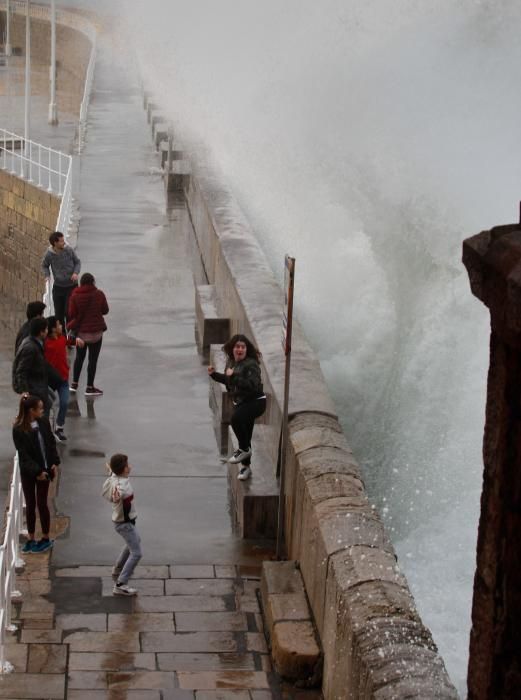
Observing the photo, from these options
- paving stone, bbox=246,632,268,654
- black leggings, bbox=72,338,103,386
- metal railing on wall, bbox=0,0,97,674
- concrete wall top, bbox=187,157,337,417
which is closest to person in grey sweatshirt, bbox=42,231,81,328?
metal railing on wall, bbox=0,0,97,674

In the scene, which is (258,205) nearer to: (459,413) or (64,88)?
(459,413)

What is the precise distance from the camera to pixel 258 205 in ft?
71.8

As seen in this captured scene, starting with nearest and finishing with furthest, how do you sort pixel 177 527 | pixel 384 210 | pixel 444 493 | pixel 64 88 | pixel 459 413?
pixel 177 527, pixel 444 493, pixel 459 413, pixel 384 210, pixel 64 88

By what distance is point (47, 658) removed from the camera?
690 centimetres

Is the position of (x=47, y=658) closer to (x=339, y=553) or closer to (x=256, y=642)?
(x=256, y=642)

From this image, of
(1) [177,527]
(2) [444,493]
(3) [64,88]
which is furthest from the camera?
(3) [64,88]

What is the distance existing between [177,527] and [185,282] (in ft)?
21.6

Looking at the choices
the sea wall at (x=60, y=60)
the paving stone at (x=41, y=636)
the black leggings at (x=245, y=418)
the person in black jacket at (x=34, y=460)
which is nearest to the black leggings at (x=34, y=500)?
the person in black jacket at (x=34, y=460)

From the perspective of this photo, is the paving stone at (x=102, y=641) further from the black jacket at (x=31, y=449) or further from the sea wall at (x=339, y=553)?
the black jacket at (x=31, y=449)

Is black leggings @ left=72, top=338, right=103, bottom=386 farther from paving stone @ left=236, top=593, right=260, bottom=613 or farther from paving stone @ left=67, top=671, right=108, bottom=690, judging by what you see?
paving stone @ left=67, top=671, right=108, bottom=690

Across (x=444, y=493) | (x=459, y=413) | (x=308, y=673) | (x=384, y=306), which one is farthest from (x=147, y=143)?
(x=308, y=673)

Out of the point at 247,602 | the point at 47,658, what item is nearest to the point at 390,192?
the point at 247,602

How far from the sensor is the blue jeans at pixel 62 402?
9781 millimetres

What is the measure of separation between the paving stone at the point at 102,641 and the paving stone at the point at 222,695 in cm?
52
